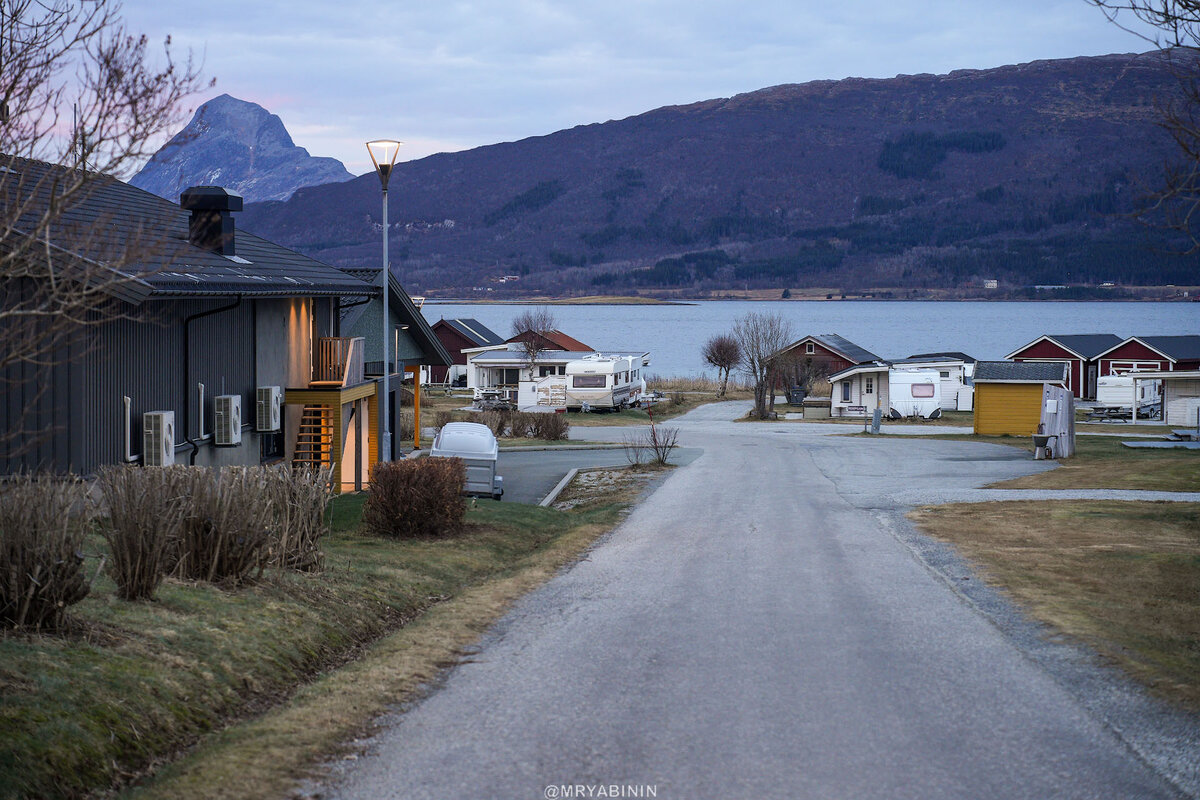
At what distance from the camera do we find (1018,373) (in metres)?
45.7

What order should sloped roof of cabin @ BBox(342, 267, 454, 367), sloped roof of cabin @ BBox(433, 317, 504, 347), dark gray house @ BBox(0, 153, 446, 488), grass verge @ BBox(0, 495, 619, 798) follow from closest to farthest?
grass verge @ BBox(0, 495, 619, 798)
dark gray house @ BBox(0, 153, 446, 488)
sloped roof of cabin @ BBox(342, 267, 454, 367)
sloped roof of cabin @ BBox(433, 317, 504, 347)

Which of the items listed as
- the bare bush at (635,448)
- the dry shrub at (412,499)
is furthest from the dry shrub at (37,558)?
the bare bush at (635,448)

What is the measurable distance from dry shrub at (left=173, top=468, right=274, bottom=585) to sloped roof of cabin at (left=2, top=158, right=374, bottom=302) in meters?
1.96

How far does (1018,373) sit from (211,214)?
117 ft

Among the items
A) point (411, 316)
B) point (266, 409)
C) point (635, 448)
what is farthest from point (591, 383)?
point (266, 409)

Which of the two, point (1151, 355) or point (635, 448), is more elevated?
point (1151, 355)

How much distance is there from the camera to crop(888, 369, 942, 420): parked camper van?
58562mm

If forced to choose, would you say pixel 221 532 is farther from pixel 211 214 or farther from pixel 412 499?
pixel 211 214

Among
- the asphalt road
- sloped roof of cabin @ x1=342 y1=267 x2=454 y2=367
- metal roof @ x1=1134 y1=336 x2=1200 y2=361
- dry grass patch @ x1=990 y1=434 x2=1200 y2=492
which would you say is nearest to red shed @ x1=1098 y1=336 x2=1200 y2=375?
metal roof @ x1=1134 y1=336 x2=1200 y2=361

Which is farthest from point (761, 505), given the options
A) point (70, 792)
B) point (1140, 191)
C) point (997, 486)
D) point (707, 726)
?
point (70, 792)

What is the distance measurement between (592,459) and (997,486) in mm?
12983

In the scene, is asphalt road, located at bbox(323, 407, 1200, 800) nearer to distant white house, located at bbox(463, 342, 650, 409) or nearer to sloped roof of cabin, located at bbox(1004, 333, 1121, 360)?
distant white house, located at bbox(463, 342, 650, 409)

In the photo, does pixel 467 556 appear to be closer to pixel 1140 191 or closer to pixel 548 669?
pixel 548 669

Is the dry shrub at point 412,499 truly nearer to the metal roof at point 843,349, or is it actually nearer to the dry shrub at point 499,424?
the dry shrub at point 499,424
